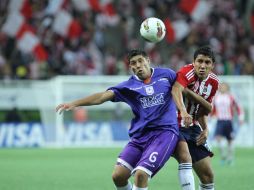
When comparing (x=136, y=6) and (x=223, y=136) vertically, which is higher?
(x=136, y=6)

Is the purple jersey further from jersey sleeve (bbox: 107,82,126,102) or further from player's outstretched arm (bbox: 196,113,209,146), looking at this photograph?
player's outstretched arm (bbox: 196,113,209,146)

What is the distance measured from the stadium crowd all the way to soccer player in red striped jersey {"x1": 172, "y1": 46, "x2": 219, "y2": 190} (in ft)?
51.1

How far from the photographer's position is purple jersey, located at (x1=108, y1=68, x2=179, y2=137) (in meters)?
9.59

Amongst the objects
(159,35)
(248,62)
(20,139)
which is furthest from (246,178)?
(248,62)

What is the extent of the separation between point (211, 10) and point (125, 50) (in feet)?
13.5

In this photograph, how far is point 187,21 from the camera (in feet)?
96.6

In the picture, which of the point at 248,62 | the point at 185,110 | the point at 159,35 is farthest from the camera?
the point at 248,62

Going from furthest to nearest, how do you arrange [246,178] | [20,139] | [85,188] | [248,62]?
1. [248,62]
2. [20,139]
3. [246,178]
4. [85,188]

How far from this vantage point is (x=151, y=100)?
9.59 meters

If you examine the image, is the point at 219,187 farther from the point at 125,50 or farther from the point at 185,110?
the point at 125,50

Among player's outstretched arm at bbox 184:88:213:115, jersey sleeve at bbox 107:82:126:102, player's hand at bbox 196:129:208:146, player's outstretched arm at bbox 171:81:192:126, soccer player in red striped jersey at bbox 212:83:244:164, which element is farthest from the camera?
soccer player in red striped jersey at bbox 212:83:244:164

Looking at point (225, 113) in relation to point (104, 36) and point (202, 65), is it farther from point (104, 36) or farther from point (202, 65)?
point (202, 65)

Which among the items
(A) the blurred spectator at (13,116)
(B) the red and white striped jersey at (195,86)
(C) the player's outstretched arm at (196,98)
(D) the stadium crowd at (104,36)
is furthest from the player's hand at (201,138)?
(D) the stadium crowd at (104,36)

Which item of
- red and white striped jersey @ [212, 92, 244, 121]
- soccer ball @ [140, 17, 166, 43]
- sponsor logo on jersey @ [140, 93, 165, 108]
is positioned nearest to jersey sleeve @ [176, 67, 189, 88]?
sponsor logo on jersey @ [140, 93, 165, 108]
